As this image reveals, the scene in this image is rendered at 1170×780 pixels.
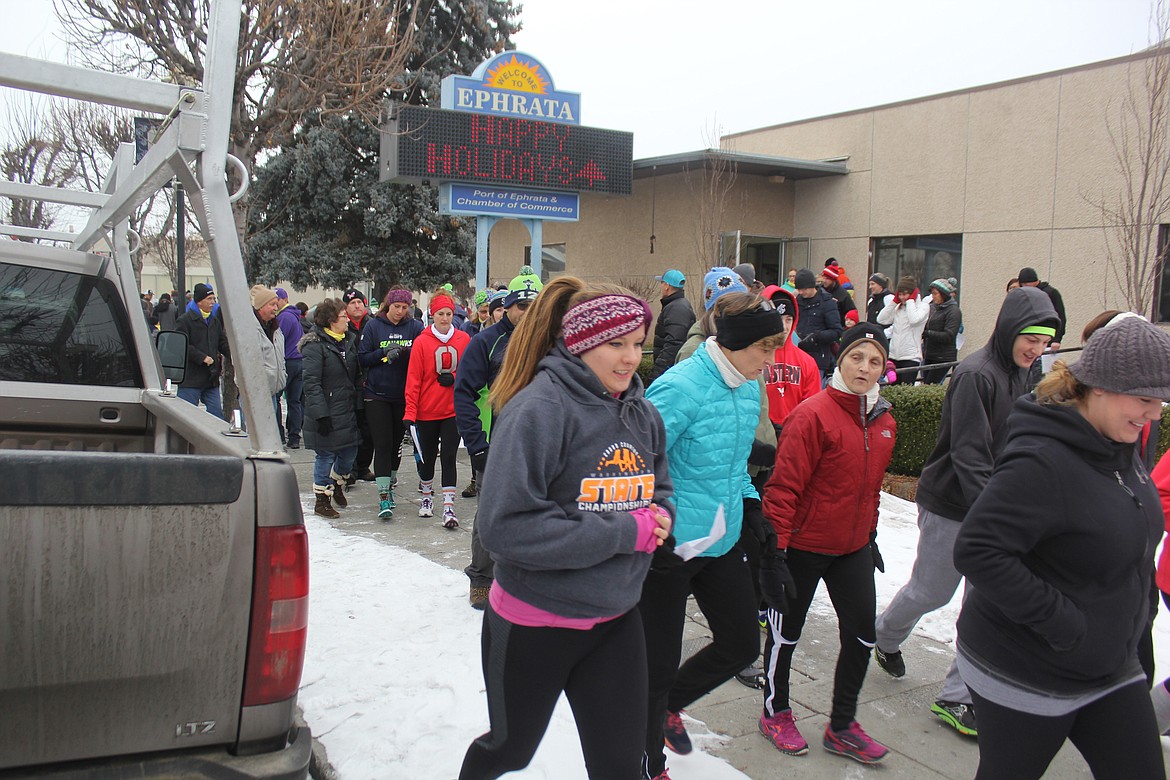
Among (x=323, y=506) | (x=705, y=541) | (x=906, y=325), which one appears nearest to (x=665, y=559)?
(x=705, y=541)

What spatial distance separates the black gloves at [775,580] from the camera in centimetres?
336

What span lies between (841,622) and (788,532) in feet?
1.61

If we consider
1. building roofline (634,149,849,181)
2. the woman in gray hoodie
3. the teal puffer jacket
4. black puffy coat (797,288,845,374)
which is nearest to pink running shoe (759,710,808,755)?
the teal puffer jacket

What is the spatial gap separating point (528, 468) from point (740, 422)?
3.80 ft

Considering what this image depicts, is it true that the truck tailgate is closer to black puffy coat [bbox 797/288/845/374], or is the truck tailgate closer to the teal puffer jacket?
the teal puffer jacket

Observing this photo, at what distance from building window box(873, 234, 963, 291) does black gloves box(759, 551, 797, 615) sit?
1295cm

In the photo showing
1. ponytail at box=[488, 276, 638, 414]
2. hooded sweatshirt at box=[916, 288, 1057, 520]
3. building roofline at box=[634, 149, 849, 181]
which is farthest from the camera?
building roofline at box=[634, 149, 849, 181]

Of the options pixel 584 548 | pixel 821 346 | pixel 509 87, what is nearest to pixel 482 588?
pixel 584 548

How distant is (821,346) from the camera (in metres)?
9.54

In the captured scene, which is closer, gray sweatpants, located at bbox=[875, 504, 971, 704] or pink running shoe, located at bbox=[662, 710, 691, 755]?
pink running shoe, located at bbox=[662, 710, 691, 755]

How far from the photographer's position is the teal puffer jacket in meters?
3.12

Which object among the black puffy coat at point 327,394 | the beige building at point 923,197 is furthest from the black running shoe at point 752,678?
the beige building at point 923,197

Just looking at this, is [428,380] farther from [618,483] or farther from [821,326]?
[821,326]

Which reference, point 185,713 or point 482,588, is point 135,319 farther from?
point 185,713
